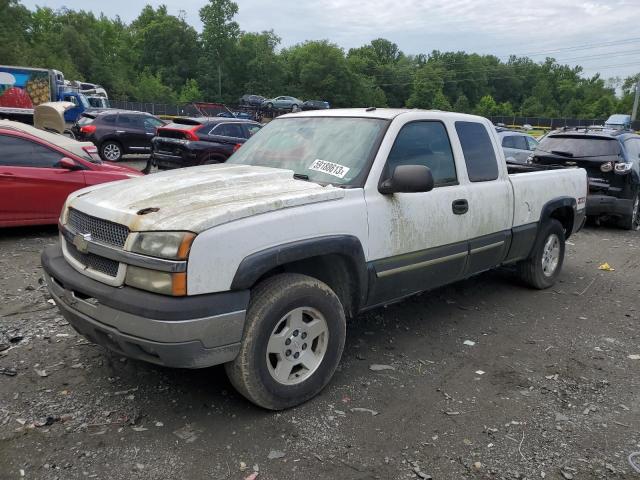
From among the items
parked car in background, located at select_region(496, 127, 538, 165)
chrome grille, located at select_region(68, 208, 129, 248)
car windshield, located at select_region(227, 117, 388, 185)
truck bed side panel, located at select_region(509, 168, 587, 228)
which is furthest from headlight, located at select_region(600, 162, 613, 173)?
chrome grille, located at select_region(68, 208, 129, 248)

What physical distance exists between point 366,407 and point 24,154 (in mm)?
6093

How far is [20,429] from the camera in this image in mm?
3018

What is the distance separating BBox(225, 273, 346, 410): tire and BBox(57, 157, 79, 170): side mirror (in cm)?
537

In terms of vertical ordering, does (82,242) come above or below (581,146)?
below

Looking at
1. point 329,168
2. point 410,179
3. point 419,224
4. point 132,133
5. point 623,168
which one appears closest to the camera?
point 410,179

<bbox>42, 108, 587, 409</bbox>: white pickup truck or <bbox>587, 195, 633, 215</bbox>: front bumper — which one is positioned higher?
<bbox>42, 108, 587, 409</bbox>: white pickup truck

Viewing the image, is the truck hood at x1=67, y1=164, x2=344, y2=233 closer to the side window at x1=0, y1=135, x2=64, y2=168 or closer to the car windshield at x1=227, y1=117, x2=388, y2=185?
the car windshield at x1=227, y1=117, x2=388, y2=185

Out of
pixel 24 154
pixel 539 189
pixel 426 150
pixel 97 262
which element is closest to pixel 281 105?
pixel 24 154

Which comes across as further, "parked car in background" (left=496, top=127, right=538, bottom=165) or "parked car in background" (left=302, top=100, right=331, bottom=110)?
"parked car in background" (left=302, top=100, right=331, bottom=110)

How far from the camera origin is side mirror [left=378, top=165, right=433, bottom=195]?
3.54 m

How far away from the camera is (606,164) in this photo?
9.41m

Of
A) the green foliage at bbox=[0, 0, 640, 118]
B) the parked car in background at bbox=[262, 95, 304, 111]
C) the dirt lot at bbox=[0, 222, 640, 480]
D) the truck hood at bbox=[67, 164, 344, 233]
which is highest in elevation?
the green foliage at bbox=[0, 0, 640, 118]

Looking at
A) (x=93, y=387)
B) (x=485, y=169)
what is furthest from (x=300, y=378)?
(x=485, y=169)

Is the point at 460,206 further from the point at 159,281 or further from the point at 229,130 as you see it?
the point at 229,130
